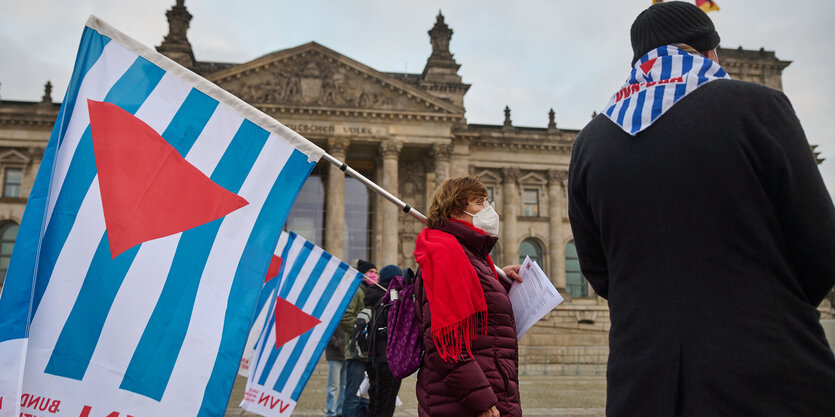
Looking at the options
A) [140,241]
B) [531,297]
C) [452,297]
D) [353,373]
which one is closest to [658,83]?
[452,297]

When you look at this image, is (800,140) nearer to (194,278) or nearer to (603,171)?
(603,171)

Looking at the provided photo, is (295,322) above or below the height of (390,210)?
below

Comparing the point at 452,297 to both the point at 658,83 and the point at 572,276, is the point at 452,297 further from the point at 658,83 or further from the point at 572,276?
the point at 572,276

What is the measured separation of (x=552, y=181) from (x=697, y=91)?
1588 inches

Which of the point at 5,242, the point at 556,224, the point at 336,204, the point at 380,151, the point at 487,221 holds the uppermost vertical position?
the point at 380,151

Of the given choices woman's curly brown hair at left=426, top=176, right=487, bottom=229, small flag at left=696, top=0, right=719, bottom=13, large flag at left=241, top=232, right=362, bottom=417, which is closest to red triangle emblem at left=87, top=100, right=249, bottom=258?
woman's curly brown hair at left=426, top=176, right=487, bottom=229

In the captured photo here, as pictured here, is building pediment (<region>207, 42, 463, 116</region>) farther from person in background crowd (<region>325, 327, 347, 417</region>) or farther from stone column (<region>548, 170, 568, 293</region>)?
person in background crowd (<region>325, 327, 347, 417</region>)

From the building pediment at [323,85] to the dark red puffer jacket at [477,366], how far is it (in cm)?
3268

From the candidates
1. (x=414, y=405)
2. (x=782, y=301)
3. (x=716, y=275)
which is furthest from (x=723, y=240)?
(x=414, y=405)

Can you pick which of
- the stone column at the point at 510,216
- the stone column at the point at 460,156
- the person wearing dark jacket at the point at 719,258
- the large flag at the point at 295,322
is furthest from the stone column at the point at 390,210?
the person wearing dark jacket at the point at 719,258

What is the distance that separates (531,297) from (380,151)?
32621mm

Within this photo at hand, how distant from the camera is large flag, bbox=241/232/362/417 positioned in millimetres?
7293

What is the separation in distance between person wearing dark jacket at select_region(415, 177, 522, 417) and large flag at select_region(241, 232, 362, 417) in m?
4.24

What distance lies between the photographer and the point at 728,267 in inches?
68.8
